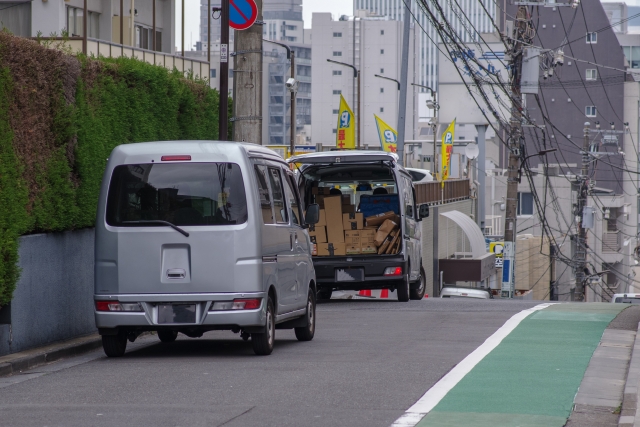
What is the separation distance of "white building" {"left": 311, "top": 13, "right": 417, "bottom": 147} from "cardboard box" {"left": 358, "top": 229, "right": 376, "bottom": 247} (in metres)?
105

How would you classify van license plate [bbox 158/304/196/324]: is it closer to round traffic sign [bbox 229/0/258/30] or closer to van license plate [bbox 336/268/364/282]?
round traffic sign [bbox 229/0/258/30]

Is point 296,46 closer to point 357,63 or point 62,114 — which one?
point 357,63

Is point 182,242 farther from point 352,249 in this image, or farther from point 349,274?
point 352,249

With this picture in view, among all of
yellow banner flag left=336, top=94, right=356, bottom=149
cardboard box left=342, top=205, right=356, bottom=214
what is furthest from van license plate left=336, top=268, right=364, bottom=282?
yellow banner flag left=336, top=94, right=356, bottom=149

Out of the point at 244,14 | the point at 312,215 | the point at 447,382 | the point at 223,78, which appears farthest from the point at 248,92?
the point at 447,382

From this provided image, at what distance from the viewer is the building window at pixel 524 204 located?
6925 cm

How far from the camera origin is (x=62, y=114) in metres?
12.0

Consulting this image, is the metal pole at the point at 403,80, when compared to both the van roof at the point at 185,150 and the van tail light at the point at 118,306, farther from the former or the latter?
the van tail light at the point at 118,306

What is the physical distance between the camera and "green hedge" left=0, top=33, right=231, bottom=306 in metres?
10.5

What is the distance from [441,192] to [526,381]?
38.2m

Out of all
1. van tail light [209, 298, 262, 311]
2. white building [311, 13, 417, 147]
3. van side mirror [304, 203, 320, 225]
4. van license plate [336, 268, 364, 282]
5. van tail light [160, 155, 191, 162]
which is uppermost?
white building [311, 13, 417, 147]

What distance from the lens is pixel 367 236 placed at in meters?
20.3

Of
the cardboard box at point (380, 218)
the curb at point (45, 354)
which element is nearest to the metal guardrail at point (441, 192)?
the cardboard box at point (380, 218)

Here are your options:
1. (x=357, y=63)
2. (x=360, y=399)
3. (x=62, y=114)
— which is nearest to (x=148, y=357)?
(x=62, y=114)
